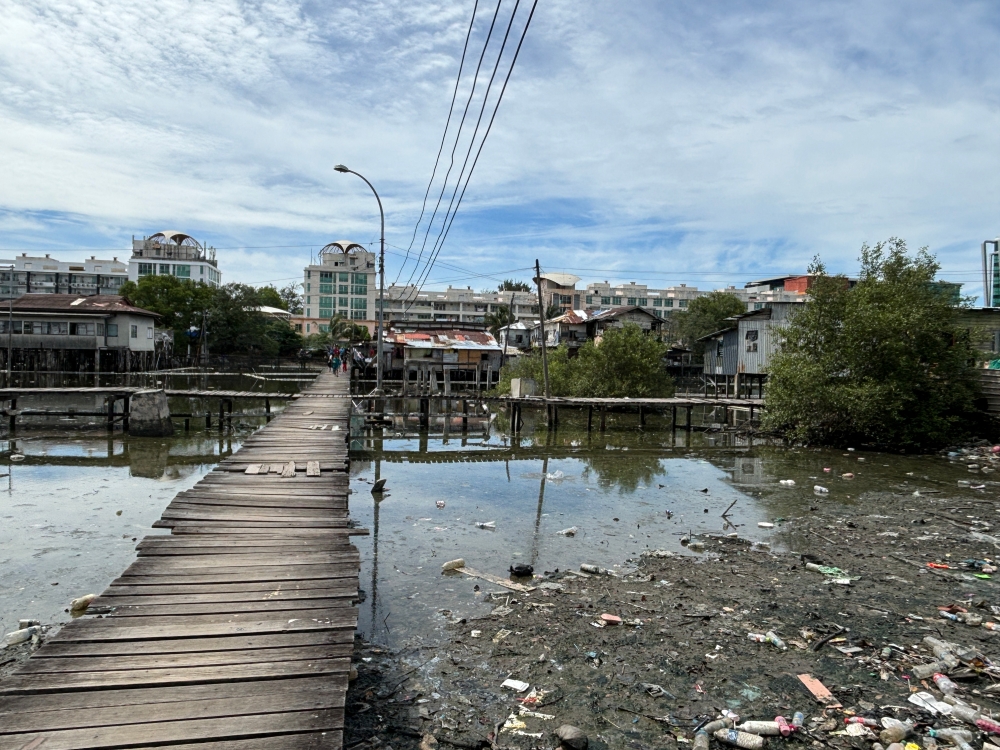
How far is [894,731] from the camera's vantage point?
4.57m

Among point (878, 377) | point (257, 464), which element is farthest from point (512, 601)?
point (878, 377)

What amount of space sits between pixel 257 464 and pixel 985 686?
9.05 m

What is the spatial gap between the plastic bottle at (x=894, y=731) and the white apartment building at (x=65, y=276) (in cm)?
10009

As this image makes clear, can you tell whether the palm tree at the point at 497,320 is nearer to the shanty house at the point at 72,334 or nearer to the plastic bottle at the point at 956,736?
the shanty house at the point at 72,334

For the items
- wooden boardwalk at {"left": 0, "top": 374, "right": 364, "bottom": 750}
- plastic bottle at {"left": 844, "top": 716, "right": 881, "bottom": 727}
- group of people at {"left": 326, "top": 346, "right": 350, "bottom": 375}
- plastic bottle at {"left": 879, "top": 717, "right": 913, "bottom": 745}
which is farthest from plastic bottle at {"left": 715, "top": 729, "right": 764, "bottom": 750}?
group of people at {"left": 326, "top": 346, "right": 350, "bottom": 375}

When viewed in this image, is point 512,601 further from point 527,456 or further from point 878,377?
point 878,377

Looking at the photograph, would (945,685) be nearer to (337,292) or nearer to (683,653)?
(683,653)

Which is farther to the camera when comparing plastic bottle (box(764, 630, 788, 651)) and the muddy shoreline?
plastic bottle (box(764, 630, 788, 651))

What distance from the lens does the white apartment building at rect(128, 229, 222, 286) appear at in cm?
8925

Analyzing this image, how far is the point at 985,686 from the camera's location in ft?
17.3

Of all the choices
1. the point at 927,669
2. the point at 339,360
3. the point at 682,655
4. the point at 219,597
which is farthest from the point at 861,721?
the point at 339,360

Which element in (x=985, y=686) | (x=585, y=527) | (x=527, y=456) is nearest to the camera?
(x=985, y=686)

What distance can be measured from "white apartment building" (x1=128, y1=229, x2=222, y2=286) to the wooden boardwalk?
304 feet

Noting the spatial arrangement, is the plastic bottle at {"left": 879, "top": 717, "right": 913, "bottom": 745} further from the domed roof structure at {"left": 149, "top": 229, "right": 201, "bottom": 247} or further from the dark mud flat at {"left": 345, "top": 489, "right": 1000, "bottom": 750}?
the domed roof structure at {"left": 149, "top": 229, "right": 201, "bottom": 247}
